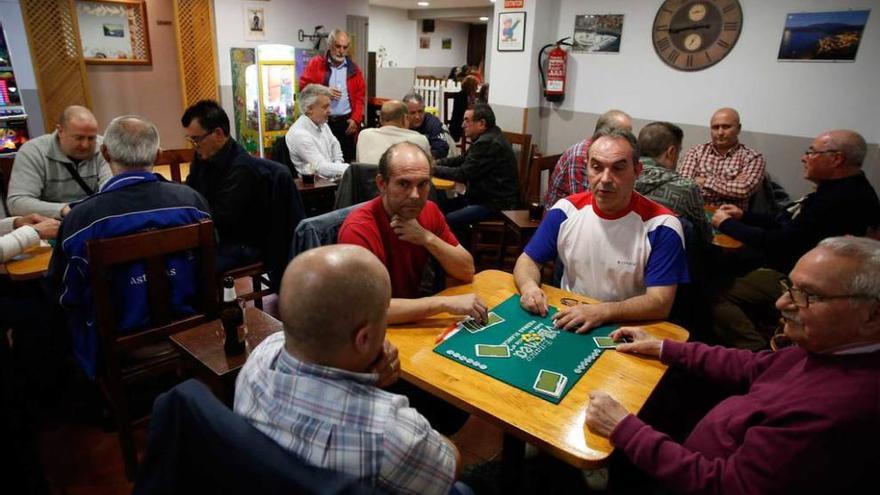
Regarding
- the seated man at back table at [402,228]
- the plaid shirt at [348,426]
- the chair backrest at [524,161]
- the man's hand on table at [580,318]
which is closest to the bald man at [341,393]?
the plaid shirt at [348,426]

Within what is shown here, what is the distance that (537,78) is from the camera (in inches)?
222

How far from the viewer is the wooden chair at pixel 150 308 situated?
180 cm

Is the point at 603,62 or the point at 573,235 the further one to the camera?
the point at 603,62

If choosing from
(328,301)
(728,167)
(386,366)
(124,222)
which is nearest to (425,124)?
(728,167)

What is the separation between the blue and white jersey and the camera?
1901 millimetres

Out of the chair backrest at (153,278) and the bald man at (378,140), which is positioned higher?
the bald man at (378,140)

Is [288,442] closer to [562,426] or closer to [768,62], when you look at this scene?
[562,426]

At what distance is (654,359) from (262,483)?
1180 mm

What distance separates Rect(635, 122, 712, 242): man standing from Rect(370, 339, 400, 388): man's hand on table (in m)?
1.86

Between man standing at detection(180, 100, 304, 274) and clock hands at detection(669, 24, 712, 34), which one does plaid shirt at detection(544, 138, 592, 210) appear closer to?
man standing at detection(180, 100, 304, 274)

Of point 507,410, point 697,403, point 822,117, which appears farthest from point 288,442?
point 822,117

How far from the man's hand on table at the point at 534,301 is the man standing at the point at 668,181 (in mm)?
1108

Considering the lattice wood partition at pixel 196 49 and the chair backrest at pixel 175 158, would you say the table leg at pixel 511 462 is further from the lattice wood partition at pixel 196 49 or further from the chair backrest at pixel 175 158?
the lattice wood partition at pixel 196 49

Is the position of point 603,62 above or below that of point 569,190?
above
